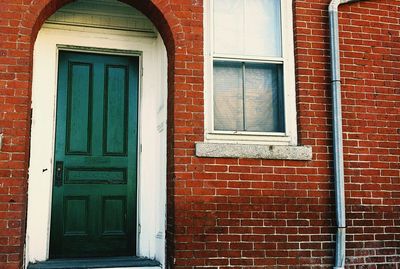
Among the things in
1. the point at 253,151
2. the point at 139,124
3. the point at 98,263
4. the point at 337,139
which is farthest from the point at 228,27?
the point at 98,263

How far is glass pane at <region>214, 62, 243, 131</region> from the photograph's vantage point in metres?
5.36

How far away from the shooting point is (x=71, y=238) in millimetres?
5684

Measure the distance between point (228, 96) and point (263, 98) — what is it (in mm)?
423

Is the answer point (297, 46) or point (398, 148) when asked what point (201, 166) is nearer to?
point (297, 46)

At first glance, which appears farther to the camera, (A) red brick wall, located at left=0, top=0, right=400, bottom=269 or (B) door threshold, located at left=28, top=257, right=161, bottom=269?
(B) door threshold, located at left=28, top=257, right=161, bottom=269

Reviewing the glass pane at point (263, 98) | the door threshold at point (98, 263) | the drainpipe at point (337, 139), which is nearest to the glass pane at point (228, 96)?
the glass pane at point (263, 98)

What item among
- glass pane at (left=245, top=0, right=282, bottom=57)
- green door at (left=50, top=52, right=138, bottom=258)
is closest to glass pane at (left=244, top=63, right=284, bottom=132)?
glass pane at (left=245, top=0, right=282, bottom=57)

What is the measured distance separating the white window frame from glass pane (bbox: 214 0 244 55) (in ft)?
0.26

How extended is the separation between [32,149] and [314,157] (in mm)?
3241

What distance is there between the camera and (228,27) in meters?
5.51

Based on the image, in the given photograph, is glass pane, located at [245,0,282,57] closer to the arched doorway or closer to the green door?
the arched doorway

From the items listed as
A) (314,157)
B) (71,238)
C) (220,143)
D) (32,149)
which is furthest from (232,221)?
(32,149)

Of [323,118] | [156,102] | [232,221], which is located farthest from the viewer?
[156,102]

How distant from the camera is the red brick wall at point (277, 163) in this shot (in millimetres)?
4816
